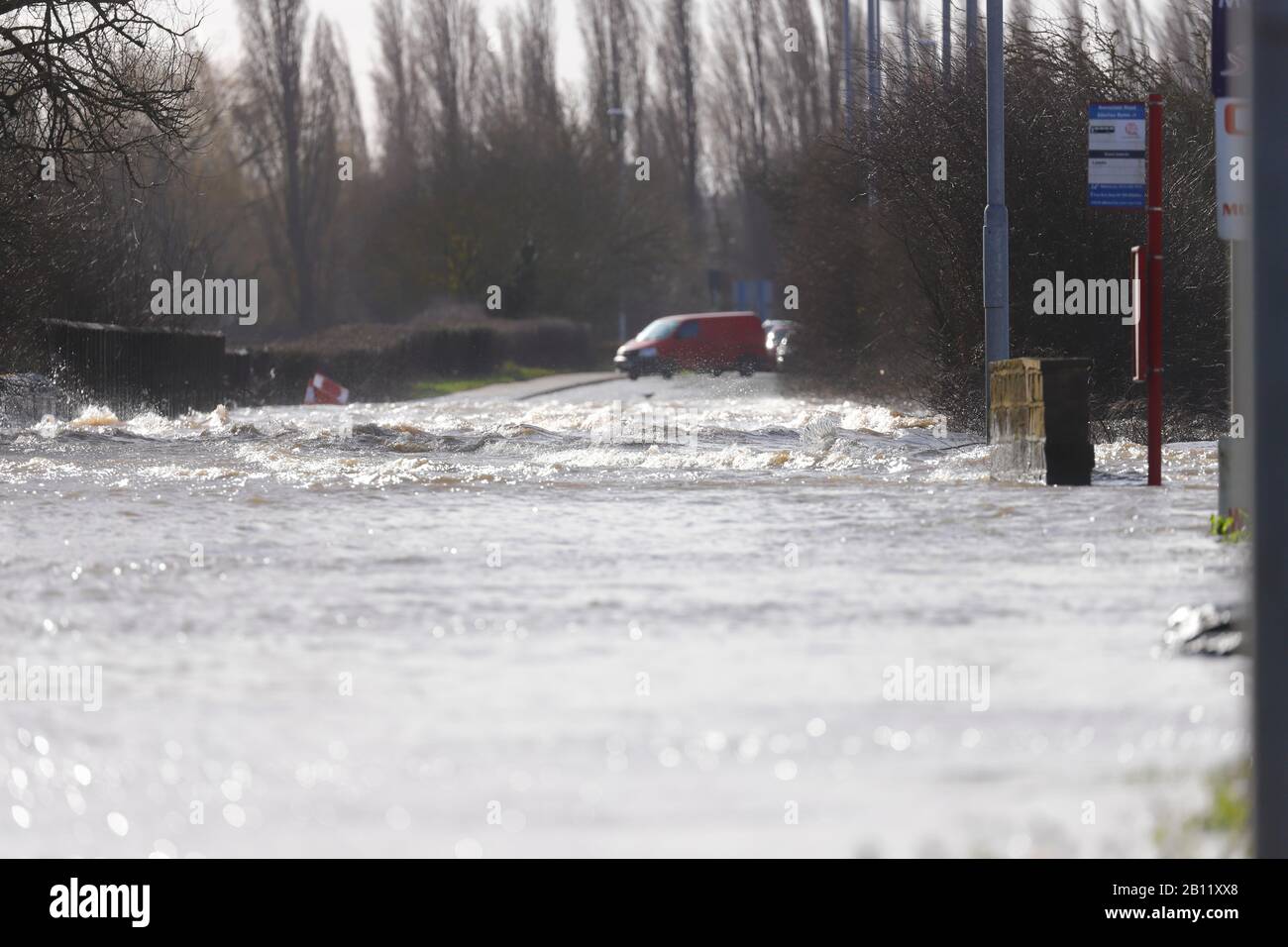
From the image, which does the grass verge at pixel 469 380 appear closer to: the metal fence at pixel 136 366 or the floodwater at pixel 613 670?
the metal fence at pixel 136 366

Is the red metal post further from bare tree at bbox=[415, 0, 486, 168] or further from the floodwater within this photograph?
bare tree at bbox=[415, 0, 486, 168]

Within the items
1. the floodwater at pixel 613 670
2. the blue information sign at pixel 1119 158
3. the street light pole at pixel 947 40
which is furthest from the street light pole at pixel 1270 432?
A: the street light pole at pixel 947 40

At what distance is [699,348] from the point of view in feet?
184

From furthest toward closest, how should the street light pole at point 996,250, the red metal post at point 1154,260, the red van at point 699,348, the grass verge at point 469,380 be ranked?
the red van at point 699,348 < the grass verge at point 469,380 < the street light pole at point 996,250 < the red metal post at point 1154,260

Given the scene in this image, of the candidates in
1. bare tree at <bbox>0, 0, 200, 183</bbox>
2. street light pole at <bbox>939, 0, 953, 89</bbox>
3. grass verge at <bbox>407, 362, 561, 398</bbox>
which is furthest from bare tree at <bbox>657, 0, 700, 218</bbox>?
bare tree at <bbox>0, 0, 200, 183</bbox>

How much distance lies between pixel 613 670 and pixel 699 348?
4814 centimetres

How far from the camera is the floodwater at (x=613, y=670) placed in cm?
571

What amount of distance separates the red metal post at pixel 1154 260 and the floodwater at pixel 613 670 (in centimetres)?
62

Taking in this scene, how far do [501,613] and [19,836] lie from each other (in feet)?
13.3

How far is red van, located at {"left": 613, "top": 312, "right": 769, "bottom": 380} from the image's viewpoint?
182 feet

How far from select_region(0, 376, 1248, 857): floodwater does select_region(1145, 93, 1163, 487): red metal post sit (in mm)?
623

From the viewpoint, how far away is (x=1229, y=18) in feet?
42.9

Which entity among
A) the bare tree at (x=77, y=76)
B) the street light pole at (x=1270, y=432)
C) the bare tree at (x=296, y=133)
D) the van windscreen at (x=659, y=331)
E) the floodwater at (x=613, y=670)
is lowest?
the floodwater at (x=613, y=670)

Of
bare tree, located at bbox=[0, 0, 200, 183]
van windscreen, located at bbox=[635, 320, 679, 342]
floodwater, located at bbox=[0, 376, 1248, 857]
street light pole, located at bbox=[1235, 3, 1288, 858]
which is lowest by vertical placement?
floodwater, located at bbox=[0, 376, 1248, 857]
